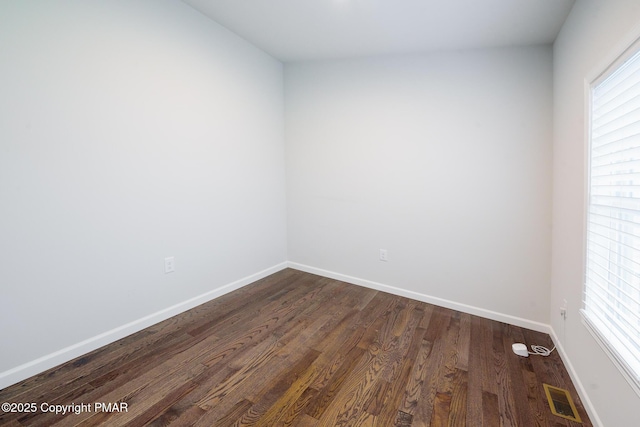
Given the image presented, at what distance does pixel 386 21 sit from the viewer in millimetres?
2311

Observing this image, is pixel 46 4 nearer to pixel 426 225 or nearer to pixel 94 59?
pixel 94 59

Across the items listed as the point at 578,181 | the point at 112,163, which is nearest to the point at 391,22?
the point at 578,181

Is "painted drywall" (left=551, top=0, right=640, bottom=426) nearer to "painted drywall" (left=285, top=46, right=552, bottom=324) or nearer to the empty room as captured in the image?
the empty room

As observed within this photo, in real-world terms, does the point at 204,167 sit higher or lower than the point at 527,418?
higher

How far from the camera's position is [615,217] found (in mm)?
1365

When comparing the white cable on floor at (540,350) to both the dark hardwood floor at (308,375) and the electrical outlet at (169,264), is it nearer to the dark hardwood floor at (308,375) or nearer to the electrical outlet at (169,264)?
the dark hardwood floor at (308,375)

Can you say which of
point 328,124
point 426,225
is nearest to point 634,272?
point 426,225

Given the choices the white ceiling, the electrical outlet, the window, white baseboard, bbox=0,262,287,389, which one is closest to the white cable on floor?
the window

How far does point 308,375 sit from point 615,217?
1.84 metres

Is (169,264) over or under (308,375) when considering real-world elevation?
over

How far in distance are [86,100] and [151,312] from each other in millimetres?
1638

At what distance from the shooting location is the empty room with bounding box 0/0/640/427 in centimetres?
152

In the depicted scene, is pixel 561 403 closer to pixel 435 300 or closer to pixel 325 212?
pixel 435 300

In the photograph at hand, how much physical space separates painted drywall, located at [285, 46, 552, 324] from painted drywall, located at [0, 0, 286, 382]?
91 cm
